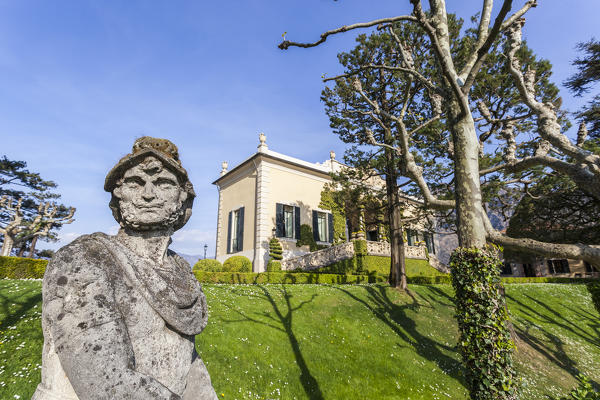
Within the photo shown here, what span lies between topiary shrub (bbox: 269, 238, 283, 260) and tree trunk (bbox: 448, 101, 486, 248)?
44.2 ft

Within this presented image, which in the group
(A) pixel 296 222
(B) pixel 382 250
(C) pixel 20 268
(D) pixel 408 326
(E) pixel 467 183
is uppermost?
(A) pixel 296 222

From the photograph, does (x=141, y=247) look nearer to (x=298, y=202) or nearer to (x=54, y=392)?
(x=54, y=392)

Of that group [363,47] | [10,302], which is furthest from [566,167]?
[10,302]

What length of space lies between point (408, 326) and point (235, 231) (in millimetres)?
14761

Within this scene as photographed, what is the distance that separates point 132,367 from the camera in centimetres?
125

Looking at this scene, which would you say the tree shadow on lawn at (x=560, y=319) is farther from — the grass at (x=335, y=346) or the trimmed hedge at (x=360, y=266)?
the trimmed hedge at (x=360, y=266)

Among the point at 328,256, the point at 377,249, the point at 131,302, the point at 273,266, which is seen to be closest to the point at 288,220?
the point at 328,256

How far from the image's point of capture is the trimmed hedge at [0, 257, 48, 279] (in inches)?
394

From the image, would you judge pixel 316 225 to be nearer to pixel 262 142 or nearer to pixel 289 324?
pixel 262 142

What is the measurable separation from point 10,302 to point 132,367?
8.27 m

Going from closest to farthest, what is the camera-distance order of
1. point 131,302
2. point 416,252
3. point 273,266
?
1. point 131,302
2. point 273,266
3. point 416,252

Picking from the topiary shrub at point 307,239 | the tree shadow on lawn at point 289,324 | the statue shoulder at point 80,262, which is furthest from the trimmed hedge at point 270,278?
the statue shoulder at point 80,262

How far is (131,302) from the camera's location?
4.57 feet

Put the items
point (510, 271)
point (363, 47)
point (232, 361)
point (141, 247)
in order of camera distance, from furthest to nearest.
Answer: point (510, 271) < point (363, 47) < point (232, 361) < point (141, 247)
